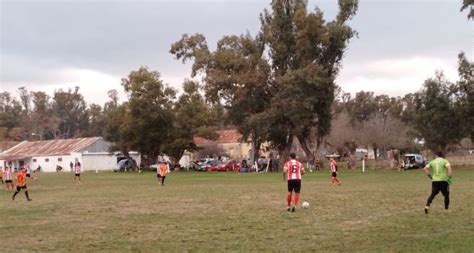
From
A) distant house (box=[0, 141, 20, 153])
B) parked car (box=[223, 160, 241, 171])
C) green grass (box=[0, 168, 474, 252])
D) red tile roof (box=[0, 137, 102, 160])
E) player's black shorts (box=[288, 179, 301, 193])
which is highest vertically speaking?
distant house (box=[0, 141, 20, 153])

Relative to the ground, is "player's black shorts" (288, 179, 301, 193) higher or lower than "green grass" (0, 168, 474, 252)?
higher

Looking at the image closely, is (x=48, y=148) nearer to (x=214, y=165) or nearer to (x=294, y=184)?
(x=214, y=165)

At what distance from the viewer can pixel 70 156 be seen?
96812 mm

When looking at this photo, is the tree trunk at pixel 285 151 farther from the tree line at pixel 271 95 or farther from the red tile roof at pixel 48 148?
the red tile roof at pixel 48 148

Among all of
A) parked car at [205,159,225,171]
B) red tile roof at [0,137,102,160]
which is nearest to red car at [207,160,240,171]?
parked car at [205,159,225,171]

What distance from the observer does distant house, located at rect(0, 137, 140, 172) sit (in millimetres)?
96562

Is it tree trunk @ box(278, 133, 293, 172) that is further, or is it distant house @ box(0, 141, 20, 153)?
distant house @ box(0, 141, 20, 153)

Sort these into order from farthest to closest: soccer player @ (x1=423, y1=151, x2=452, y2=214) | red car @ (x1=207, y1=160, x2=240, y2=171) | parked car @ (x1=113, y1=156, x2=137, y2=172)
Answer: parked car @ (x1=113, y1=156, x2=137, y2=172) < red car @ (x1=207, y1=160, x2=240, y2=171) < soccer player @ (x1=423, y1=151, x2=452, y2=214)

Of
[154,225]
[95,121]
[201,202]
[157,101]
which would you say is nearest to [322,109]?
[157,101]

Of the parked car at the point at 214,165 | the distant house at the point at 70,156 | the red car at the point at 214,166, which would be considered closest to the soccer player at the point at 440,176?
the red car at the point at 214,166

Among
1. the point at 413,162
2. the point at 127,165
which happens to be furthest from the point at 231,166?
the point at 413,162

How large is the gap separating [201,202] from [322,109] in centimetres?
4248

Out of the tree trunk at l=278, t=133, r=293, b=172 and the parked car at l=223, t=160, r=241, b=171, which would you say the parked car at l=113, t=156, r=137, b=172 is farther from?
the tree trunk at l=278, t=133, r=293, b=172

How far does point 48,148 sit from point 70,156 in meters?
9.78
